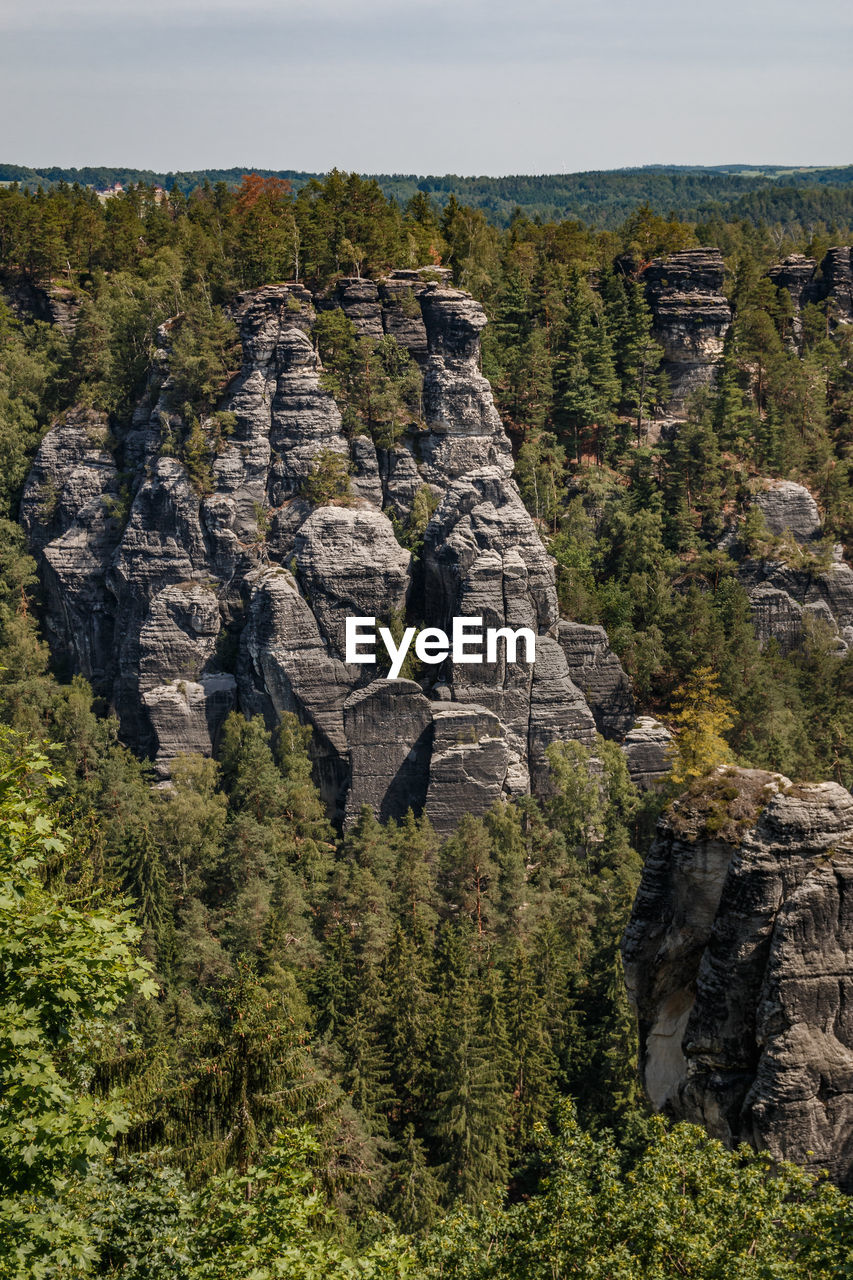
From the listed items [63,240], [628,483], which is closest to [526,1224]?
[628,483]

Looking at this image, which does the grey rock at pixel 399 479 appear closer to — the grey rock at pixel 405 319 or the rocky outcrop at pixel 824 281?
the grey rock at pixel 405 319

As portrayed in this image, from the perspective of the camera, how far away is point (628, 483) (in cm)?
6950

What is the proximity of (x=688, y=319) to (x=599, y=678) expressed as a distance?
2539 cm

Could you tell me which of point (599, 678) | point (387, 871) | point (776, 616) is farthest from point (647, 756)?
point (387, 871)

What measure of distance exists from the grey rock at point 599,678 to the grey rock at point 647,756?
0.96 metres

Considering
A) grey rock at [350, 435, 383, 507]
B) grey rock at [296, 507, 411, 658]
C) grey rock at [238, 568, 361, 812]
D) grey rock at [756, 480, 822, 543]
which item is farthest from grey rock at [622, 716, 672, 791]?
grey rock at [350, 435, 383, 507]

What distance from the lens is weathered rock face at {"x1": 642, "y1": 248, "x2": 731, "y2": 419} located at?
243ft

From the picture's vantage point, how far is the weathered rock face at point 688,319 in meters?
74.1

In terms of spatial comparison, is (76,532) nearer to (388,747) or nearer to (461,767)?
(388,747)

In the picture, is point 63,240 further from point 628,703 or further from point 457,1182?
point 457,1182

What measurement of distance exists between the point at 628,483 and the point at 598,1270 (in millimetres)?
55201

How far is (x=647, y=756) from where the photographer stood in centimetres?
5919

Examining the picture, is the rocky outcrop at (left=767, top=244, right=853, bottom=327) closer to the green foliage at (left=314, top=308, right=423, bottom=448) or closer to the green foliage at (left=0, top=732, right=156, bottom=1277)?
the green foliage at (left=314, top=308, right=423, bottom=448)

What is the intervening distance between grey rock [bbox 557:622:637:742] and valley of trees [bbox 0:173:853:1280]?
1614mm
